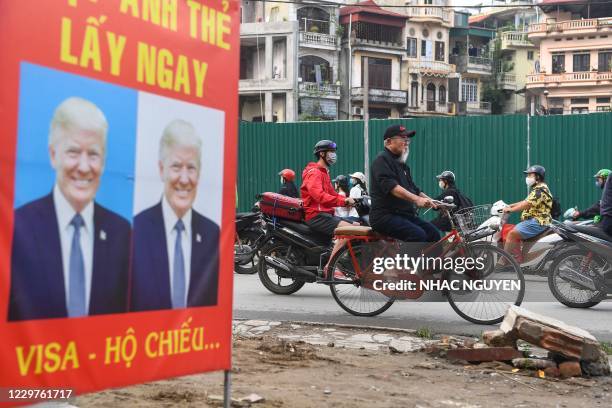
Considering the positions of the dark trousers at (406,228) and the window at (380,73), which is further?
the window at (380,73)

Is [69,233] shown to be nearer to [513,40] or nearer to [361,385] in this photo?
[361,385]

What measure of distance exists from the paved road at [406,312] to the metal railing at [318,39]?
1691 inches

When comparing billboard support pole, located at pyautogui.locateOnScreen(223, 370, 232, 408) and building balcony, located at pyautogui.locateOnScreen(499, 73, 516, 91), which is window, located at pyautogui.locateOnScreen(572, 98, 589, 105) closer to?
building balcony, located at pyautogui.locateOnScreen(499, 73, 516, 91)

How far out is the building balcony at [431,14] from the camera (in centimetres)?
6181

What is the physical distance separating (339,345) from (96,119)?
4.01 m

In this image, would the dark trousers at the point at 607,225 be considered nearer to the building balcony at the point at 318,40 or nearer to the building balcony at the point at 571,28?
the building balcony at the point at 318,40

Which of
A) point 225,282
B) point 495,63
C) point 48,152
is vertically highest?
point 495,63

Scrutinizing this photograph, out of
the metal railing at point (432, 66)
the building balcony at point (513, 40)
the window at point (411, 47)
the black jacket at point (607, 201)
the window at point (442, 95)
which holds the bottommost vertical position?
the black jacket at point (607, 201)

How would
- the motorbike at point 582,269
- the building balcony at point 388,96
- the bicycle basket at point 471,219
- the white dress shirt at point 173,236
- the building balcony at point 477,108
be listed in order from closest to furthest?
the white dress shirt at point 173,236 < the bicycle basket at point 471,219 < the motorbike at point 582,269 < the building balcony at point 388,96 < the building balcony at point 477,108

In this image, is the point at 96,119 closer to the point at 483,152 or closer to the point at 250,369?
the point at 250,369

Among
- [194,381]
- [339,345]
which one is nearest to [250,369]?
[194,381]

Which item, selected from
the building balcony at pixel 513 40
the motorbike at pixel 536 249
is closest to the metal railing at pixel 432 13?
the building balcony at pixel 513 40

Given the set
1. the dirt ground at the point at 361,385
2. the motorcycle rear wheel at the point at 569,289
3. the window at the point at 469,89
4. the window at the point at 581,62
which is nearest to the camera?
the dirt ground at the point at 361,385

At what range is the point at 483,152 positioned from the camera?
17266 mm
